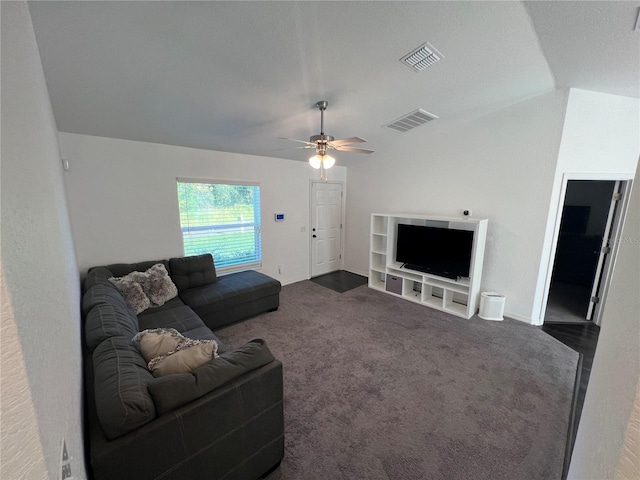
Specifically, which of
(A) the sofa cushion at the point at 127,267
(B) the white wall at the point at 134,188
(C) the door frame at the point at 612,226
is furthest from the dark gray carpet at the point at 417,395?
(B) the white wall at the point at 134,188

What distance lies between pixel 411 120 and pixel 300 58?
1.90m

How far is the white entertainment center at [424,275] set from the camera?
141 inches

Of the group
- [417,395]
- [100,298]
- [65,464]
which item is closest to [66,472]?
[65,464]

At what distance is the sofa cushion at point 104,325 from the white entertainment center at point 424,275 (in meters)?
3.67

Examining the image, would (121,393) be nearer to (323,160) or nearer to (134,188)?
(323,160)

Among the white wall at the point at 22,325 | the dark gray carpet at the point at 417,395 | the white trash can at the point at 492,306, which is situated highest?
the white wall at the point at 22,325

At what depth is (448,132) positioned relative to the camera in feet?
12.8

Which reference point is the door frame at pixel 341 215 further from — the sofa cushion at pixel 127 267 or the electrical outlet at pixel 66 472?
the electrical outlet at pixel 66 472

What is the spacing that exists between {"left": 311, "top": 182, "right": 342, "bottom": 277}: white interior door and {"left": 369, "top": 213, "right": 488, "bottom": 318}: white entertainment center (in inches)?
42.7

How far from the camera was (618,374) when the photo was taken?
0.58 m

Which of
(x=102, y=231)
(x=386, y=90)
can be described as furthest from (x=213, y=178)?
(x=386, y=90)

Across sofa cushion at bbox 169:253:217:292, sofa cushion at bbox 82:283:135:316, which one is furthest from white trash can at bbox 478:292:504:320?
sofa cushion at bbox 82:283:135:316

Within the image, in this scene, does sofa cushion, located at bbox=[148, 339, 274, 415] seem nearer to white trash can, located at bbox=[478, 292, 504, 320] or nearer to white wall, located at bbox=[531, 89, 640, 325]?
white trash can, located at bbox=[478, 292, 504, 320]

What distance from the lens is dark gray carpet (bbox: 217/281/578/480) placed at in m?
1.70
